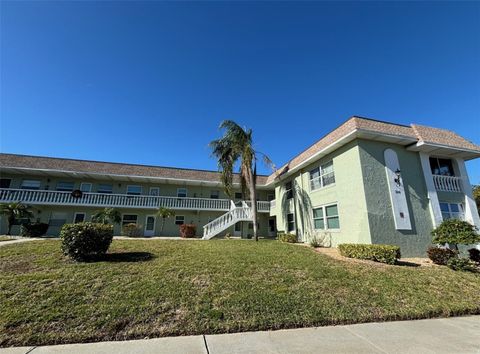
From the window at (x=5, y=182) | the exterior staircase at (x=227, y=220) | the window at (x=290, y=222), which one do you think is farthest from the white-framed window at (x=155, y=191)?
the window at (x=290, y=222)

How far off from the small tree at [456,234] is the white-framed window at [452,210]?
9.71ft

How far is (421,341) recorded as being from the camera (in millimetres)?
4113

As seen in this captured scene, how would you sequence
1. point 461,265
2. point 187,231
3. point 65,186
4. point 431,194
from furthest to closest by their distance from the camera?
point 65,186
point 187,231
point 431,194
point 461,265

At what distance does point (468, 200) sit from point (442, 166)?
92.3 inches

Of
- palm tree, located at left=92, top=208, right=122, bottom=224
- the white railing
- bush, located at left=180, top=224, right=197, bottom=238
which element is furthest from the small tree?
palm tree, located at left=92, top=208, right=122, bottom=224

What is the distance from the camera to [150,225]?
66.7 feet

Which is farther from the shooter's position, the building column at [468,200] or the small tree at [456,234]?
the building column at [468,200]

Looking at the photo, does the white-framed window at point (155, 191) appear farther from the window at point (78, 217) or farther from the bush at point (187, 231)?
the window at point (78, 217)

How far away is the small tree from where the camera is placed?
31.2 ft

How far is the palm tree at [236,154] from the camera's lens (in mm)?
15719

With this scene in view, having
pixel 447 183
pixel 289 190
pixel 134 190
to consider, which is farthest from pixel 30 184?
pixel 447 183

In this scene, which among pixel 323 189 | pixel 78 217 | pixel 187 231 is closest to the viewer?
pixel 323 189

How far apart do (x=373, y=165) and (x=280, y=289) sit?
921 cm

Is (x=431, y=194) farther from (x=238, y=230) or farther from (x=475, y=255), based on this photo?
(x=238, y=230)
